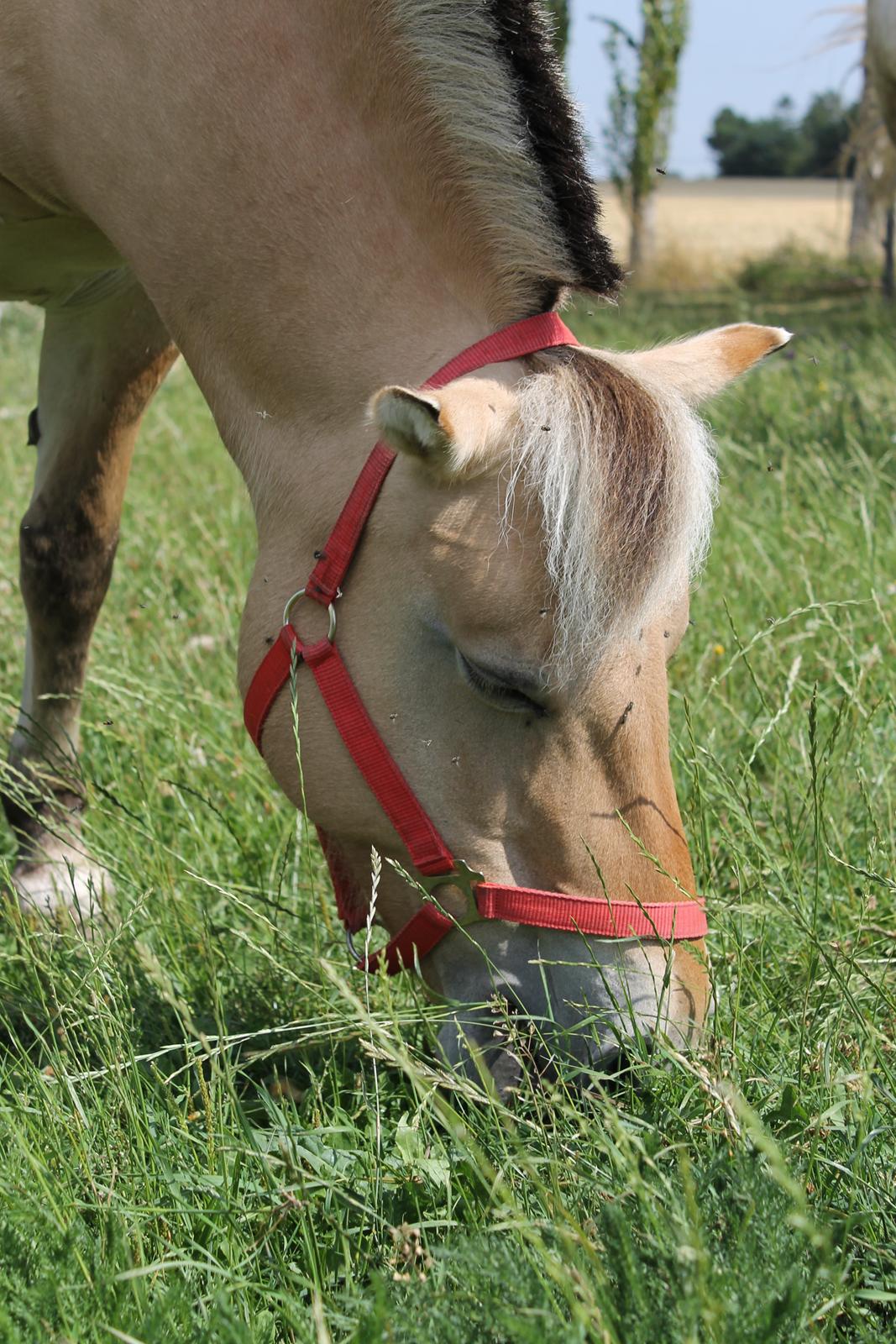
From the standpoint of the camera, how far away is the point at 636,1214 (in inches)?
55.1

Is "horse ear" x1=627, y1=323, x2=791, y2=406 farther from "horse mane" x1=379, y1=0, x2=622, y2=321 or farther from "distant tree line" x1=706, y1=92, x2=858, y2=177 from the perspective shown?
"distant tree line" x1=706, y1=92, x2=858, y2=177

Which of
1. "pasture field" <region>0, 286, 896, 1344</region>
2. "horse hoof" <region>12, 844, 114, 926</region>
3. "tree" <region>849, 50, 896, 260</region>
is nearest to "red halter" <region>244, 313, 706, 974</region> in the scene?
"pasture field" <region>0, 286, 896, 1344</region>

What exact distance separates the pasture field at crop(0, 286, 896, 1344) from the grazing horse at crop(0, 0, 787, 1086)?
16 cm

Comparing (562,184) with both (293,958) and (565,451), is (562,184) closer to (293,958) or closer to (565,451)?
(565,451)

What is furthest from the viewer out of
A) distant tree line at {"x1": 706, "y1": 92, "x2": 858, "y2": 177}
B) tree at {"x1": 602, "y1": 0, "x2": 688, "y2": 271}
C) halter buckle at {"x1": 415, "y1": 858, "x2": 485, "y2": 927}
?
distant tree line at {"x1": 706, "y1": 92, "x2": 858, "y2": 177}

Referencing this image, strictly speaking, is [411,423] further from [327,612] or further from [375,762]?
[375,762]

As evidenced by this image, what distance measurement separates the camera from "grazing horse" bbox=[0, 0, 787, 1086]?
5.71 ft

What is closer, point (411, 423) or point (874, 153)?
point (411, 423)

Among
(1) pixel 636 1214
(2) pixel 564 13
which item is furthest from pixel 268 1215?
(2) pixel 564 13

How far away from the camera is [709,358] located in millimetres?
2064

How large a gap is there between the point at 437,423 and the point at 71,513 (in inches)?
67.2

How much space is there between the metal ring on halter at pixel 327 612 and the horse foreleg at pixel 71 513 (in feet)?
3.47

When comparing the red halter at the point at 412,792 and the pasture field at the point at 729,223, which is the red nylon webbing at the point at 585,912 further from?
the pasture field at the point at 729,223

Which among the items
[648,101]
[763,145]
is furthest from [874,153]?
[763,145]
